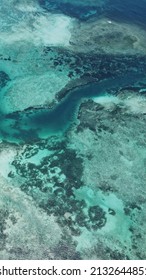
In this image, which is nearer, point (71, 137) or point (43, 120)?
point (71, 137)

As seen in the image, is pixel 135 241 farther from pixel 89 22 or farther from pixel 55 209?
pixel 89 22

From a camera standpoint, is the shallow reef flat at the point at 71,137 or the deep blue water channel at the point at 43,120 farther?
the deep blue water channel at the point at 43,120

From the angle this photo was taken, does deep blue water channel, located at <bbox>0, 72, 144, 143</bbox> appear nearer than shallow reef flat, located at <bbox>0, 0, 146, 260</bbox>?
No

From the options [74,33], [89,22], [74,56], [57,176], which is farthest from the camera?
[89,22]

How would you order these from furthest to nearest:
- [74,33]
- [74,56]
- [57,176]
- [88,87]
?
1. [74,33]
2. [74,56]
3. [88,87]
4. [57,176]

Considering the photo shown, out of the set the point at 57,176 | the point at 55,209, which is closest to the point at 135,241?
the point at 55,209
